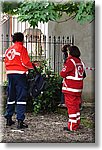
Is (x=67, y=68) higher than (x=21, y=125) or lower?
higher

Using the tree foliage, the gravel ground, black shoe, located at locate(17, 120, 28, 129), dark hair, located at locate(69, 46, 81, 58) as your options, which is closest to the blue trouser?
black shoe, located at locate(17, 120, 28, 129)

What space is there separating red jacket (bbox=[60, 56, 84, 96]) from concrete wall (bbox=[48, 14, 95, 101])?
0.24 feet

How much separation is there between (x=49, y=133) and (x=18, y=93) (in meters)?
0.54

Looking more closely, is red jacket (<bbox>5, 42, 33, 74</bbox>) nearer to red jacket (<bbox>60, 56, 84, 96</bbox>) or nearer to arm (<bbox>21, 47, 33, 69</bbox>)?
arm (<bbox>21, 47, 33, 69</bbox>)

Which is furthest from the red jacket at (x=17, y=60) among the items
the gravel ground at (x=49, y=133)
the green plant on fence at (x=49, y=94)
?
the green plant on fence at (x=49, y=94)

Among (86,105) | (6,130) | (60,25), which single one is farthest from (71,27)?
(6,130)

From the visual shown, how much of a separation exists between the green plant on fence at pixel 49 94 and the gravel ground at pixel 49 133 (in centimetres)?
52

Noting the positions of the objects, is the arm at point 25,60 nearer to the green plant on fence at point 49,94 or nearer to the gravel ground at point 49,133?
the gravel ground at point 49,133

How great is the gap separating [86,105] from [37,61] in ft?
3.63

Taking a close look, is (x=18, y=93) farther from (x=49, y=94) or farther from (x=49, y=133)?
(x=49, y=94)

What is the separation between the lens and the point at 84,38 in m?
5.18

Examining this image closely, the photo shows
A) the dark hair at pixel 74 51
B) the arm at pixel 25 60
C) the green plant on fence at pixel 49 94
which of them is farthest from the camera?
the green plant on fence at pixel 49 94

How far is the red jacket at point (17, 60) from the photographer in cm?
477

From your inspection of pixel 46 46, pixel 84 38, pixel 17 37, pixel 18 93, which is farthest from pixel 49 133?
pixel 46 46
